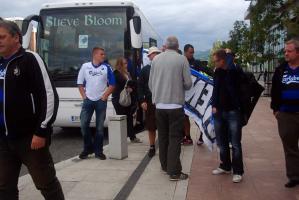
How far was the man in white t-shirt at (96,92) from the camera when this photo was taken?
26.8 ft

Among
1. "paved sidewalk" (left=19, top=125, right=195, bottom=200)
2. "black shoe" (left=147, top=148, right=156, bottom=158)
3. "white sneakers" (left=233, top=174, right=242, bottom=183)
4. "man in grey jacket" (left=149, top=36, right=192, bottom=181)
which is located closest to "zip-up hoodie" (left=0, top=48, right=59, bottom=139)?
"paved sidewalk" (left=19, top=125, right=195, bottom=200)

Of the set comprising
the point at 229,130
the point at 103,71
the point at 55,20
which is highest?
the point at 55,20

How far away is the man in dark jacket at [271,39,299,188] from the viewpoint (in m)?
6.12

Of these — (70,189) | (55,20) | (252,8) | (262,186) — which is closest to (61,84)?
(55,20)

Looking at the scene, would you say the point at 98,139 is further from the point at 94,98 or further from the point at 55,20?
the point at 55,20

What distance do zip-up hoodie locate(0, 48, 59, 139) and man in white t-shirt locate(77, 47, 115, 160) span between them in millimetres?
3928

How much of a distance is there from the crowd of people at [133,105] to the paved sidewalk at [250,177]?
0.66ft

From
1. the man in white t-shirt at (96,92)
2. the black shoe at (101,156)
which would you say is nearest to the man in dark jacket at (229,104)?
the man in white t-shirt at (96,92)

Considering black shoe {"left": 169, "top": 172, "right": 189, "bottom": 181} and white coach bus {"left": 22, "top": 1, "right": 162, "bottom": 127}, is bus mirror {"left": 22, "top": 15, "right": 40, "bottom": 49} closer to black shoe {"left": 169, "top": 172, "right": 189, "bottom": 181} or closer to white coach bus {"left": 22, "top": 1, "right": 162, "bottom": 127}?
white coach bus {"left": 22, "top": 1, "right": 162, "bottom": 127}

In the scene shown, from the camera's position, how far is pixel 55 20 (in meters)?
11.8

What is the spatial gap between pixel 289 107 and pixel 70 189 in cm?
294

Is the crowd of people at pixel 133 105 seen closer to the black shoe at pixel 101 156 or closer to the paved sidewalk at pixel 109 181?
the black shoe at pixel 101 156

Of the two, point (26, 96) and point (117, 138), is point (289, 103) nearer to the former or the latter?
point (117, 138)

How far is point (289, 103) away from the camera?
20.3 ft
